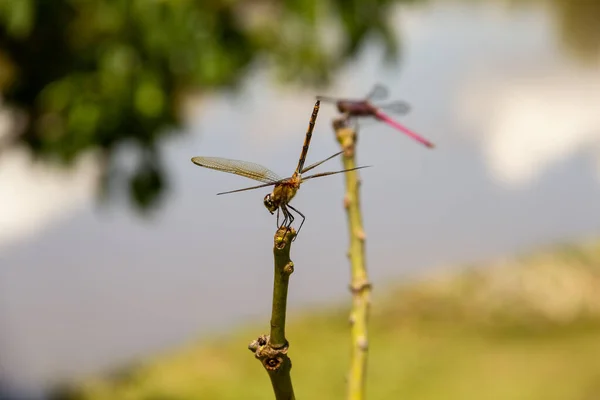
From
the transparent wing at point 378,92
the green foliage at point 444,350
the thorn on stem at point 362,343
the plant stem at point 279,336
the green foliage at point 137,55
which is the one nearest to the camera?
the plant stem at point 279,336

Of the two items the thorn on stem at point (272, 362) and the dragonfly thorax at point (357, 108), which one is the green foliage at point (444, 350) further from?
the thorn on stem at point (272, 362)

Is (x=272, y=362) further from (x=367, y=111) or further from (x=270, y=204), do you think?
(x=367, y=111)

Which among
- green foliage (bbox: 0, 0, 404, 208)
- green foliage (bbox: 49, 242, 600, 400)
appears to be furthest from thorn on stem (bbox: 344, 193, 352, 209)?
green foliage (bbox: 49, 242, 600, 400)

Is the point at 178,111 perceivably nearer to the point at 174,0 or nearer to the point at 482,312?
the point at 174,0

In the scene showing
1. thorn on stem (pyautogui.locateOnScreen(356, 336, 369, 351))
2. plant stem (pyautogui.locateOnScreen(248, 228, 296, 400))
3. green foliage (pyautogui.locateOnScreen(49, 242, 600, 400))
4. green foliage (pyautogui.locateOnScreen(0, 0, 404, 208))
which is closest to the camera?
plant stem (pyautogui.locateOnScreen(248, 228, 296, 400))

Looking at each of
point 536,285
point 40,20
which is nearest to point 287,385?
point 40,20

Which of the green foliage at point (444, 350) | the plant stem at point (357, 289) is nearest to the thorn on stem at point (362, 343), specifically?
the plant stem at point (357, 289)

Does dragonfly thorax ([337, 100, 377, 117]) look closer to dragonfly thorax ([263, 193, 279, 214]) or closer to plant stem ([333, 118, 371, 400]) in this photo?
plant stem ([333, 118, 371, 400])
